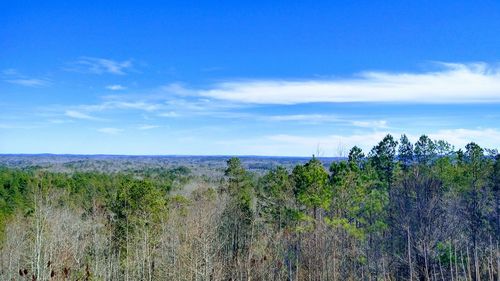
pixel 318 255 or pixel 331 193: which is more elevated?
pixel 331 193

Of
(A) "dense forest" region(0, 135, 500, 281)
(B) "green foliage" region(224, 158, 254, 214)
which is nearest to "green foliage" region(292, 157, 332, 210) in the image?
(A) "dense forest" region(0, 135, 500, 281)

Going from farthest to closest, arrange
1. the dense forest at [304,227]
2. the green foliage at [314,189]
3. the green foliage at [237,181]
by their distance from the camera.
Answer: the green foliage at [237,181], the green foliage at [314,189], the dense forest at [304,227]

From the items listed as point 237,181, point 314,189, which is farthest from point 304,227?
point 237,181

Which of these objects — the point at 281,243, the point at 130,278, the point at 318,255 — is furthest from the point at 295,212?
the point at 130,278

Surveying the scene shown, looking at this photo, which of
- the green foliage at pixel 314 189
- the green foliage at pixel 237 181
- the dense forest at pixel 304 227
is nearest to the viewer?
the dense forest at pixel 304 227

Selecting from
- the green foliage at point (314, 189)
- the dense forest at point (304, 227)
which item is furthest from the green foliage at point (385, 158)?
the green foliage at point (314, 189)

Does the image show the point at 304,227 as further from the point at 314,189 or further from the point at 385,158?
the point at 385,158

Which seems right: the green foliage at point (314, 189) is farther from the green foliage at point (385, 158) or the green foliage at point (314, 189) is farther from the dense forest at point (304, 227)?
the green foliage at point (385, 158)

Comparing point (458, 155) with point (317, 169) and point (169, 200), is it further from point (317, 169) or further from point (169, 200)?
point (169, 200)

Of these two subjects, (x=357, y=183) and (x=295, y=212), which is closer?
(x=295, y=212)
